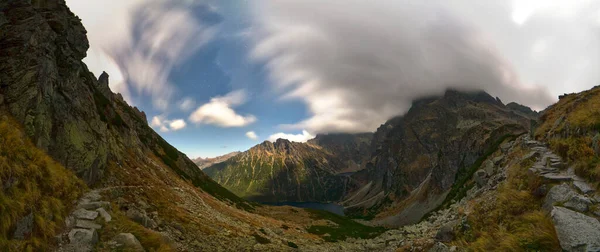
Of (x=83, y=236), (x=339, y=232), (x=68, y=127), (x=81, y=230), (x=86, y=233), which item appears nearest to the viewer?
(x=83, y=236)

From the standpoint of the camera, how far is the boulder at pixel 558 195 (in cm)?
1045

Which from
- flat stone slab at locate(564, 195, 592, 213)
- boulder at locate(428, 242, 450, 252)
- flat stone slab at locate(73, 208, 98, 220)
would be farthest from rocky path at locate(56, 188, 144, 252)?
flat stone slab at locate(564, 195, 592, 213)

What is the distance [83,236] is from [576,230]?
58.2 ft

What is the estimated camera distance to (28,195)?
9.90 m

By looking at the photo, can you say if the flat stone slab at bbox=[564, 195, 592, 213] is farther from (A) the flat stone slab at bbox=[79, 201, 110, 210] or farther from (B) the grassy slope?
(A) the flat stone slab at bbox=[79, 201, 110, 210]

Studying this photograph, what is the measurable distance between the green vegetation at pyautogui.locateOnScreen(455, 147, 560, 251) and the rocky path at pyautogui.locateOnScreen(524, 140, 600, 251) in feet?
1.20

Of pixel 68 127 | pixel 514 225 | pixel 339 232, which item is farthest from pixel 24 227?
pixel 339 232

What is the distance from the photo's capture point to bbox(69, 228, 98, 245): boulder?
32.5 ft

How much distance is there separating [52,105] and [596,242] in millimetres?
34270

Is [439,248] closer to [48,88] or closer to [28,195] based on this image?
[28,195]

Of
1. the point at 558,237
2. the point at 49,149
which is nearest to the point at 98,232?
the point at 49,149

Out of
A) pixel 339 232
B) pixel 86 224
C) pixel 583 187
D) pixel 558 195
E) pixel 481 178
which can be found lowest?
pixel 339 232

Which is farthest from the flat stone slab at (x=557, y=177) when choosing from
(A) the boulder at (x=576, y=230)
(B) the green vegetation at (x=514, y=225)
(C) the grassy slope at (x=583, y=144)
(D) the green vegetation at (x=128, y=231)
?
(D) the green vegetation at (x=128, y=231)

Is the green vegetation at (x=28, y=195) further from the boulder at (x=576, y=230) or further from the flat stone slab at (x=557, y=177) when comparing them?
the flat stone slab at (x=557, y=177)
